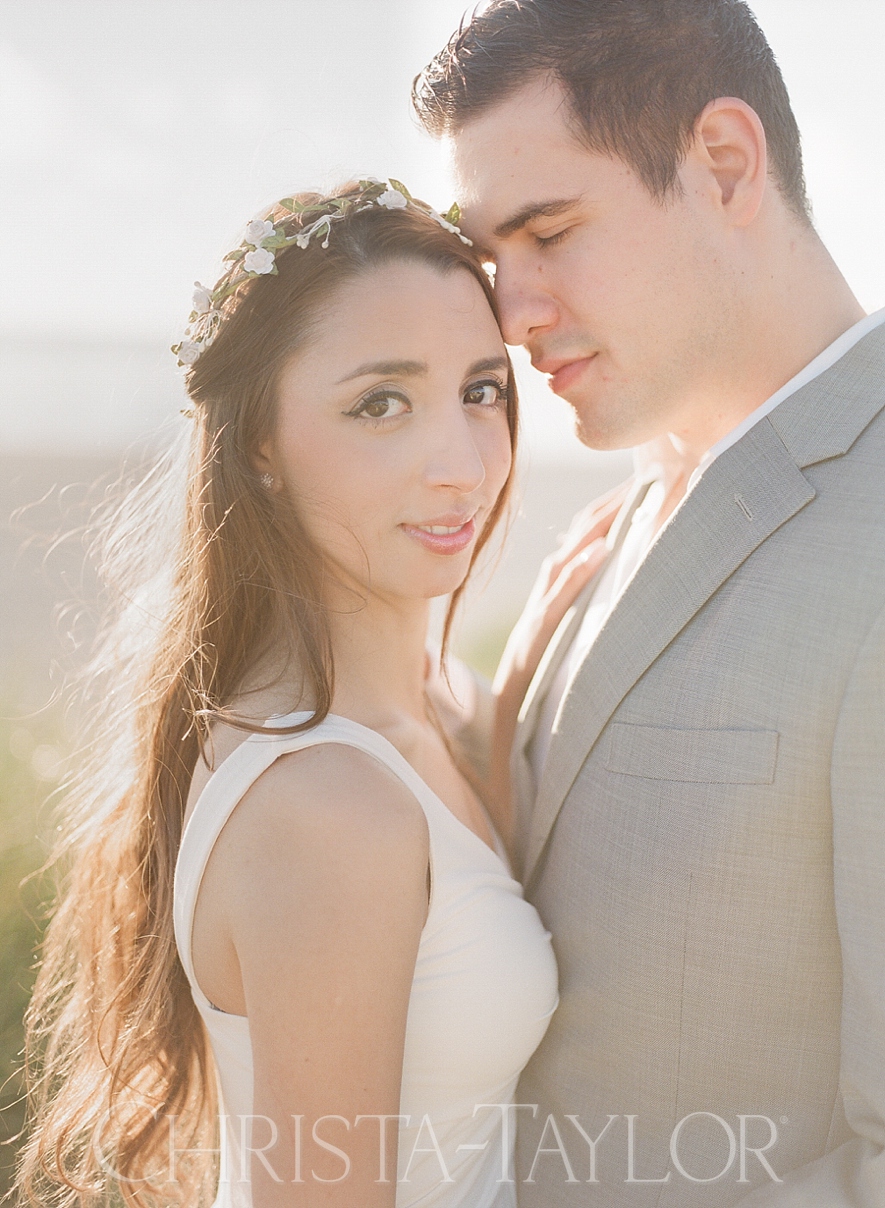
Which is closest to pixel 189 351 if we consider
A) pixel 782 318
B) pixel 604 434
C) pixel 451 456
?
pixel 451 456

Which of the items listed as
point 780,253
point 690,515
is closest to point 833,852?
point 690,515

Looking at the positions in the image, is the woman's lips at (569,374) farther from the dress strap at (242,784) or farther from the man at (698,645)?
the dress strap at (242,784)

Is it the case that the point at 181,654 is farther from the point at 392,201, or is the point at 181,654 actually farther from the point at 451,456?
the point at 392,201

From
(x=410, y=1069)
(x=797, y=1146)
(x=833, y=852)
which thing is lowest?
(x=797, y=1146)

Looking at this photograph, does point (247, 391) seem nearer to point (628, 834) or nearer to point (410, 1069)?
point (628, 834)

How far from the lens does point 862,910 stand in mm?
1637

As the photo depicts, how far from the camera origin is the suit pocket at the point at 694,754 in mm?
1746

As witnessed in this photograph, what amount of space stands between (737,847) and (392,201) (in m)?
1.38

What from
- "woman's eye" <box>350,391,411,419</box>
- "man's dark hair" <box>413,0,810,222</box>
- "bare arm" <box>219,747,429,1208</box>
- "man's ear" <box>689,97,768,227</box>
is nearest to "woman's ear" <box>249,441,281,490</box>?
"woman's eye" <box>350,391,411,419</box>

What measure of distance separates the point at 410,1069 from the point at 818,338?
5.33 ft

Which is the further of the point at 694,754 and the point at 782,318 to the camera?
the point at 782,318

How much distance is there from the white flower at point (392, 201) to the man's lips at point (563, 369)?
482 mm

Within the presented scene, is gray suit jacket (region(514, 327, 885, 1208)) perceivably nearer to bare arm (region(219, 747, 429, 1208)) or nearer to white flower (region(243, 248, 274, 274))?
bare arm (region(219, 747, 429, 1208))

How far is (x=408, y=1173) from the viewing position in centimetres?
195
